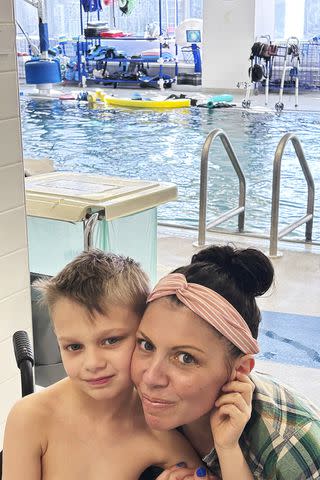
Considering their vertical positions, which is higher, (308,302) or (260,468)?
(260,468)

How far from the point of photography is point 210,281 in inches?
43.7

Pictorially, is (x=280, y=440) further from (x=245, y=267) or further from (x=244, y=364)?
(x=245, y=267)

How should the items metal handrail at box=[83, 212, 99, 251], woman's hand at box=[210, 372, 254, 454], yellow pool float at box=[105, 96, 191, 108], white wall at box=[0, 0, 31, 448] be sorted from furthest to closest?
1. yellow pool float at box=[105, 96, 191, 108]
2. metal handrail at box=[83, 212, 99, 251]
3. white wall at box=[0, 0, 31, 448]
4. woman's hand at box=[210, 372, 254, 454]

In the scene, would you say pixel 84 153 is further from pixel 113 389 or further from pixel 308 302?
pixel 113 389

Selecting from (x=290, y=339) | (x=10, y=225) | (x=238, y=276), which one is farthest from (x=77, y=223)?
(x=238, y=276)

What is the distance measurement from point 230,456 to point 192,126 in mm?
10464

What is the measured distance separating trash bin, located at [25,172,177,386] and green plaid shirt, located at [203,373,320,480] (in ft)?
→ 4.44

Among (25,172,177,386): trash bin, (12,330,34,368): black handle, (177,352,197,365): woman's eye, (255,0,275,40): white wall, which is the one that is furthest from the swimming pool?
(177,352,197,365): woman's eye

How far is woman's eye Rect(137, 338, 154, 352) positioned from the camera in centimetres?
111

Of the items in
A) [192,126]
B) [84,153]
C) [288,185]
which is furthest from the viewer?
[192,126]

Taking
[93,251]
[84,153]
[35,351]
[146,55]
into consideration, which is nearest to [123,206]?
[35,351]

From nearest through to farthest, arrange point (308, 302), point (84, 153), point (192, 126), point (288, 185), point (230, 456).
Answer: point (230, 456) < point (308, 302) < point (288, 185) < point (84, 153) < point (192, 126)

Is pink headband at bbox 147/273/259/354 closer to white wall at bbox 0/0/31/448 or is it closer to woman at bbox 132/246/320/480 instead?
woman at bbox 132/246/320/480

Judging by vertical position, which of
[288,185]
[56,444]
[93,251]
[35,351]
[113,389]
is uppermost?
[93,251]
